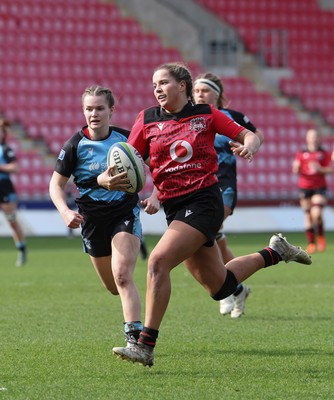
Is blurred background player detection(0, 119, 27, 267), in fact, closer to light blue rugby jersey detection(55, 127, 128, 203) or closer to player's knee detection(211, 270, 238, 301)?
light blue rugby jersey detection(55, 127, 128, 203)

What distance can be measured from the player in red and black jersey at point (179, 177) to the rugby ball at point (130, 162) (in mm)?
105

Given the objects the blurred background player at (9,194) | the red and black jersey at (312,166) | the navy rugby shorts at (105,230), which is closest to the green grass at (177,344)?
the navy rugby shorts at (105,230)

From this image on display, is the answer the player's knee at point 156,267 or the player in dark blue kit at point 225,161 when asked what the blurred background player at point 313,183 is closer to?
the player in dark blue kit at point 225,161

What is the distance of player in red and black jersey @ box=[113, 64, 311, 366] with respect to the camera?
6.46 m

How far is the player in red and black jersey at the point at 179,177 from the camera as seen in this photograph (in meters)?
6.46

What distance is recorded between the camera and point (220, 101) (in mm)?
Result: 9672

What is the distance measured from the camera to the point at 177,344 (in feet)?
24.8

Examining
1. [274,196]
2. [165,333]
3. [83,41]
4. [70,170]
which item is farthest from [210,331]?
[83,41]

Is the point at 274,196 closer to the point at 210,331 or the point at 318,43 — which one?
the point at 318,43

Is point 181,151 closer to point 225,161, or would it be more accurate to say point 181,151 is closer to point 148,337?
point 148,337

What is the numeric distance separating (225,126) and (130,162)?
0.71m

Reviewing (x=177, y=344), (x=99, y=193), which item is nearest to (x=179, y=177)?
(x=99, y=193)

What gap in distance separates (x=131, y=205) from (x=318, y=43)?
23.6m

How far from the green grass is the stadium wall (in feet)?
31.3
